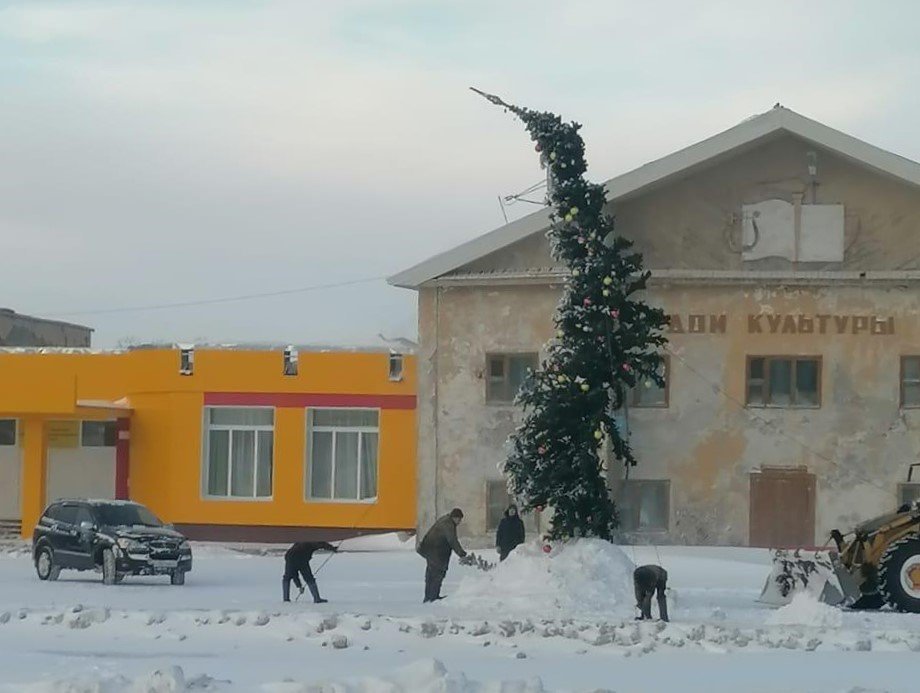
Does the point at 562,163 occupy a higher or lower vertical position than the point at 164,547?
higher

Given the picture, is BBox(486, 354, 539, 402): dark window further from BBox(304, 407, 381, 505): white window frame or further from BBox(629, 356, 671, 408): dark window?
BBox(304, 407, 381, 505): white window frame

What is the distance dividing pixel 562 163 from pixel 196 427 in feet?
62.1

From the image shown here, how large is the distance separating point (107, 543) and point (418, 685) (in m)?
17.5

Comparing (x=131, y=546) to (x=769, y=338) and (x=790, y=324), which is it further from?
(x=790, y=324)

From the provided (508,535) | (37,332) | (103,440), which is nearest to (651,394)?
(508,535)

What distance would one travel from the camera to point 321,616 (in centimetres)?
2278

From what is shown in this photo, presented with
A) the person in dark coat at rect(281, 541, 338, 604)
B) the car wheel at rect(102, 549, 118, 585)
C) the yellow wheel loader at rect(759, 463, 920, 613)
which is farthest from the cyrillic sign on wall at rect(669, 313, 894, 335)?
the person in dark coat at rect(281, 541, 338, 604)

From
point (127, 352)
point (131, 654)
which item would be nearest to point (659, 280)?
point (127, 352)

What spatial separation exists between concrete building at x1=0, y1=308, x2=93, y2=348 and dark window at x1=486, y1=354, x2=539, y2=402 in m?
29.0

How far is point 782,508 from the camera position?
37.8 metres

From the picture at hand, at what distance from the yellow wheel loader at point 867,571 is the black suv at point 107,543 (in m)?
10.9

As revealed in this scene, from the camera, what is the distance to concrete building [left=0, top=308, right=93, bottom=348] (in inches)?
2542

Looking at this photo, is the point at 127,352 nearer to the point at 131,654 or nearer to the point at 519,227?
the point at 519,227

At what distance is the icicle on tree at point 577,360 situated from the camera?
29734mm
